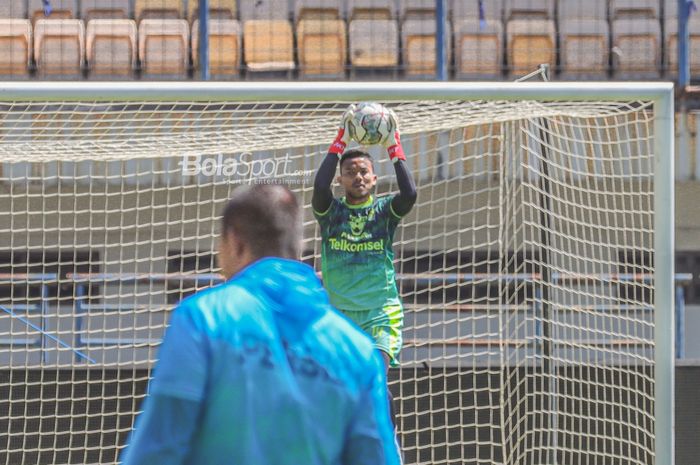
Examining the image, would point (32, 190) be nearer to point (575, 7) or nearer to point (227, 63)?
point (227, 63)

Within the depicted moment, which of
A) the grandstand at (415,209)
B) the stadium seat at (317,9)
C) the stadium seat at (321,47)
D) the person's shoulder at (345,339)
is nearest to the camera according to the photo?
the person's shoulder at (345,339)

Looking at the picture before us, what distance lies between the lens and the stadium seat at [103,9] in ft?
37.1

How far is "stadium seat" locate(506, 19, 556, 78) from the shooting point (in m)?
11.0

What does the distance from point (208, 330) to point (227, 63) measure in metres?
9.15

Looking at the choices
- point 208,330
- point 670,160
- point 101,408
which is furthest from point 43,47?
point 208,330

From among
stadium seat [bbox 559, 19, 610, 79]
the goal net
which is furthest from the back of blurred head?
stadium seat [bbox 559, 19, 610, 79]

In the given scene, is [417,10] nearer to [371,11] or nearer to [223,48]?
[371,11]

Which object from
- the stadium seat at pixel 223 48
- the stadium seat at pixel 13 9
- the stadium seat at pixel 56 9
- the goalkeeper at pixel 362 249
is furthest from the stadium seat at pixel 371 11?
the goalkeeper at pixel 362 249

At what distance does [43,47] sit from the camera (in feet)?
35.5

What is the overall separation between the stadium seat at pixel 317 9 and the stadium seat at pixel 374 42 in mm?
228

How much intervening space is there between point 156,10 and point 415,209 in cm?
388

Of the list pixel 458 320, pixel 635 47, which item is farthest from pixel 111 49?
pixel 458 320

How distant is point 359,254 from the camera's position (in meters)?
5.05

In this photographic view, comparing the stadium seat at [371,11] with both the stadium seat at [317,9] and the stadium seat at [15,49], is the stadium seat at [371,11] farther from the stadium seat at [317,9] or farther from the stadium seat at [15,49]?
the stadium seat at [15,49]
